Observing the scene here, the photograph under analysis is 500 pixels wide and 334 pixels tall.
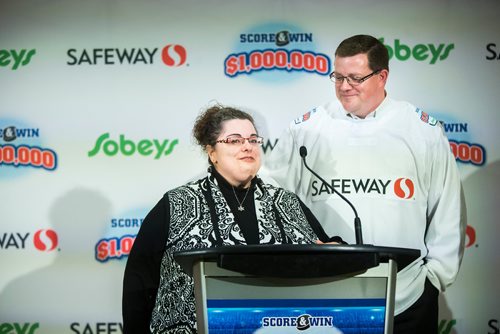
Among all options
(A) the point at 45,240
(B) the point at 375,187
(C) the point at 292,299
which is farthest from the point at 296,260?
(A) the point at 45,240

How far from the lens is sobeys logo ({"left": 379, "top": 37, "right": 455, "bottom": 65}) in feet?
10.9

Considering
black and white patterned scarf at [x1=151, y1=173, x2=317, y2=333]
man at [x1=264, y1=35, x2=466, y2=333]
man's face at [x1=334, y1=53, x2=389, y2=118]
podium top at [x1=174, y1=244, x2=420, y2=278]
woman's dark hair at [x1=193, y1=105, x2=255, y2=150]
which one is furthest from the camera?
man's face at [x1=334, y1=53, x2=389, y2=118]

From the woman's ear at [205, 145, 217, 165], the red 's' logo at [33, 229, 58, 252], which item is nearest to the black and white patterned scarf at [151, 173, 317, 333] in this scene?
the woman's ear at [205, 145, 217, 165]

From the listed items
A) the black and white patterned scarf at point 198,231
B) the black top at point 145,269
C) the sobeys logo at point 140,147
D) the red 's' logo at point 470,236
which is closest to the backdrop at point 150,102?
the sobeys logo at point 140,147

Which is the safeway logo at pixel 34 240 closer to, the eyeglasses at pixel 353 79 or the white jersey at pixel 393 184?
the white jersey at pixel 393 184

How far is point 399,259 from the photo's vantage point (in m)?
1.38

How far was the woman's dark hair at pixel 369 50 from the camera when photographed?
10.8ft

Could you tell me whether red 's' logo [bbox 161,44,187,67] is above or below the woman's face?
above

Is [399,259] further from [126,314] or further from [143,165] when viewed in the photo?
[143,165]

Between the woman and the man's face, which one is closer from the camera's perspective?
the woman

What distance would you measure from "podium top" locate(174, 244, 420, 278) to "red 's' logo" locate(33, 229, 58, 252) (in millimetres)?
2267

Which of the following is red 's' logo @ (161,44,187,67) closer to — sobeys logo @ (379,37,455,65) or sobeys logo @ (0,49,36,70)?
sobeys logo @ (0,49,36,70)

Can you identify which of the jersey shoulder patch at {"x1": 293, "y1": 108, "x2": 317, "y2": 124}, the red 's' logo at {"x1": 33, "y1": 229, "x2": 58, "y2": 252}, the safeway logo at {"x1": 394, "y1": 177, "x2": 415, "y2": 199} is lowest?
the red 's' logo at {"x1": 33, "y1": 229, "x2": 58, "y2": 252}

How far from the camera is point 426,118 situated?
10.7 feet
